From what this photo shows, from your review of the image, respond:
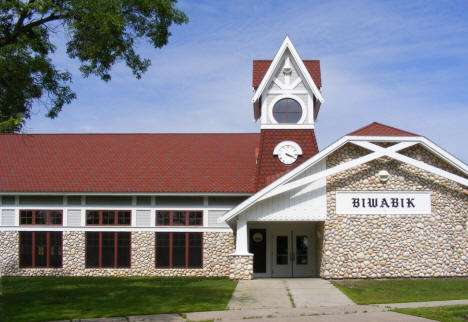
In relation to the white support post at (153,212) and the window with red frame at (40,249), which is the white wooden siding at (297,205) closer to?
the white support post at (153,212)

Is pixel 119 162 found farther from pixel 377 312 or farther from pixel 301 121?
pixel 377 312

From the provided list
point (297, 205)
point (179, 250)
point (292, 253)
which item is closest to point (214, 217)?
point (179, 250)

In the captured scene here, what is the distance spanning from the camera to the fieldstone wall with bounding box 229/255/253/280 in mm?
21500

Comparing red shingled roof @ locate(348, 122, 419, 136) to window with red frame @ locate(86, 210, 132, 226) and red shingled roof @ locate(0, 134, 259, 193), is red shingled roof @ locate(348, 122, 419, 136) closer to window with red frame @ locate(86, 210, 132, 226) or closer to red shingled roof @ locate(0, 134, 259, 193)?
red shingled roof @ locate(0, 134, 259, 193)

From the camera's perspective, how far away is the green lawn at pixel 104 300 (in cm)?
1310

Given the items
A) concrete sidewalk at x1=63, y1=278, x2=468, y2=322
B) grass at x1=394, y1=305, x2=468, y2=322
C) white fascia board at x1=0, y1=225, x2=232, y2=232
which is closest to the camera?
grass at x1=394, y1=305, x2=468, y2=322

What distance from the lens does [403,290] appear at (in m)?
17.3

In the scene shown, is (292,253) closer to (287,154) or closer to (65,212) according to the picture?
(287,154)

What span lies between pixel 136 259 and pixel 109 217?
7.63 feet

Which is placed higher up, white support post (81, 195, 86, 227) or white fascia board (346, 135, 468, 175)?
white fascia board (346, 135, 468, 175)

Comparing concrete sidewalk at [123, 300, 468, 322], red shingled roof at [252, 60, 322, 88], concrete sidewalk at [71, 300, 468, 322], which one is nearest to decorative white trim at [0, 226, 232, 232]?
red shingled roof at [252, 60, 322, 88]

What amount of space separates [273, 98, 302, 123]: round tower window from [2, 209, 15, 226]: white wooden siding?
12.9 m

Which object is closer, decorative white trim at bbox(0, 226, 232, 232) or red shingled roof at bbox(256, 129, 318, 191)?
red shingled roof at bbox(256, 129, 318, 191)

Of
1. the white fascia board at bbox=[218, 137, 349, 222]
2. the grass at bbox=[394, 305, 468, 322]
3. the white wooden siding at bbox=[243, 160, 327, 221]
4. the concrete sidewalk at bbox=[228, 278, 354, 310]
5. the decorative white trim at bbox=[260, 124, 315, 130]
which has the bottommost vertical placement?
the concrete sidewalk at bbox=[228, 278, 354, 310]
